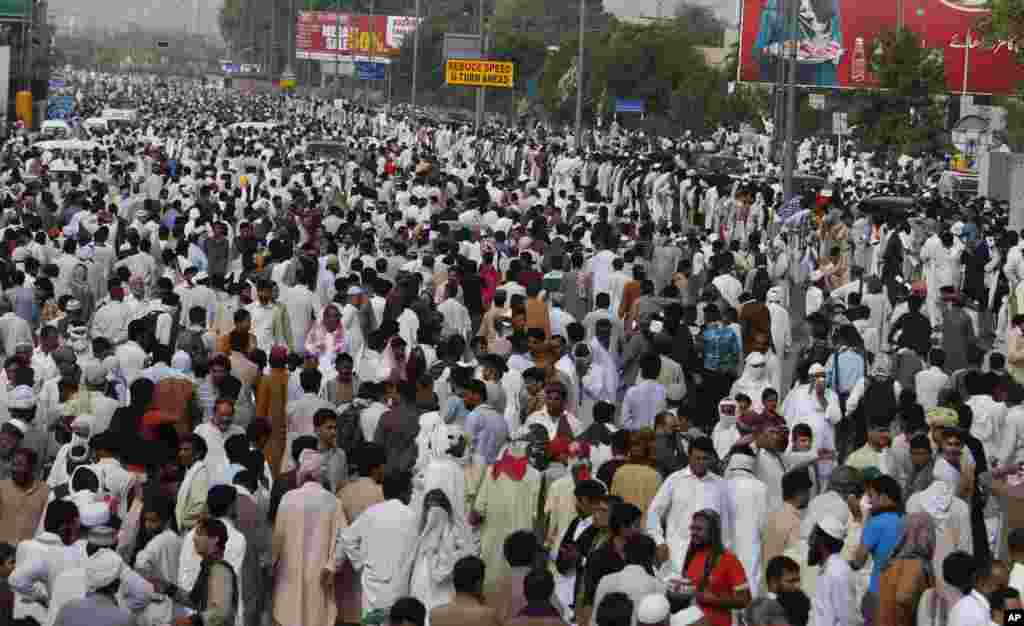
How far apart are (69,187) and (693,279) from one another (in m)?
12.6

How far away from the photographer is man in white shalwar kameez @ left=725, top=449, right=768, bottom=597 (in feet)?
38.7

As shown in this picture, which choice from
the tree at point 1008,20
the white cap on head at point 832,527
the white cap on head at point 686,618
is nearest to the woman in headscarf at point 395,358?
the white cap on head at point 832,527

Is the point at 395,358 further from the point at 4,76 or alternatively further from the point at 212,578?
the point at 4,76

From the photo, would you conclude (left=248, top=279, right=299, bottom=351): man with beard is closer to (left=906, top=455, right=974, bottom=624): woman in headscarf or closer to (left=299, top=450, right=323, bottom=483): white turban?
(left=299, top=450, right=323, bottom=483): white turban

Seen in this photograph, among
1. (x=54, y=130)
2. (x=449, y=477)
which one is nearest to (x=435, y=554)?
(x=449, y=477)

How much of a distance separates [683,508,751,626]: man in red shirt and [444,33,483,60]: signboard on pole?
55.8 metres

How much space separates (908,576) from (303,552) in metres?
2.90

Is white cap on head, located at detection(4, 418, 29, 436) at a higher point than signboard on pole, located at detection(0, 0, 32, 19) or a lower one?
lower

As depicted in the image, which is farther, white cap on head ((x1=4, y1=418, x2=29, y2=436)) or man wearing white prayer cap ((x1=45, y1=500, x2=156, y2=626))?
white cap on head ((x1=4, y1=418, x2=29, y2=436))

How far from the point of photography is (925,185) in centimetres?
5206

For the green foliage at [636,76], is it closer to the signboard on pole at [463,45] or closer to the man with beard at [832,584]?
the signboard on pole at [463,45]

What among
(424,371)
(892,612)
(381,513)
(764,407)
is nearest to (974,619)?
(892,612)

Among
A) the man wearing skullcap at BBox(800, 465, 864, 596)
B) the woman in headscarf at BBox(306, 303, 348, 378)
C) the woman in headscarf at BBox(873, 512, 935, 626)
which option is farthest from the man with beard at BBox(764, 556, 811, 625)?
the woman in headscarf at BBox(306, 303, 348, 378)

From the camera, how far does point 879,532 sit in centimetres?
1089
